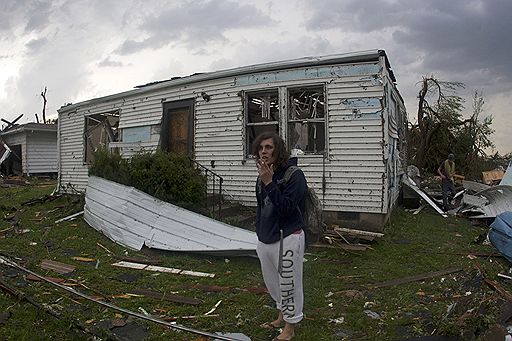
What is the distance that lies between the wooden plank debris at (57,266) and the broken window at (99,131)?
6.18 metres

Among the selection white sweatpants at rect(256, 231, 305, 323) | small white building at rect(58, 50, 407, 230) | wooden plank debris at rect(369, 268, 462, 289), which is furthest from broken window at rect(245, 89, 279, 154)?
white sweatpants at rect(256, 231, 305, 323)

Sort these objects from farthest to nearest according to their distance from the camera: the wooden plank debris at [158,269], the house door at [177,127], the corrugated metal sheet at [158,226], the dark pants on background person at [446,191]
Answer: the dark pants on background person at [446,191]
the house door at [177,127]
the corrugated metal sheet at [158,226]
the wooden plank debris at [158,269]

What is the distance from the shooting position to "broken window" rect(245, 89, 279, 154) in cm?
884

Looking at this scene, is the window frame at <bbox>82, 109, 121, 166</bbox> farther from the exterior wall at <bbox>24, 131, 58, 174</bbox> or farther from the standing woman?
the exterior wall at <bbox>24, 131, 58, 174</bbox>

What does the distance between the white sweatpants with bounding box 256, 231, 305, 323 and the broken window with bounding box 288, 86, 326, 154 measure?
16.7 ft

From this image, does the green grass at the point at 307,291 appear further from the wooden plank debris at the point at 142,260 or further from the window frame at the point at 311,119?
the window frame at the point at 311,119

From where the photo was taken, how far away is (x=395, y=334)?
3.76m

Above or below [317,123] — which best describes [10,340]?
below

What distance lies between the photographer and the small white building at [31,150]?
73.3ft

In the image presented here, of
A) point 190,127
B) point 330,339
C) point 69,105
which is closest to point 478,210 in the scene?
point 190,127

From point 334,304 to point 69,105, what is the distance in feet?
38.4

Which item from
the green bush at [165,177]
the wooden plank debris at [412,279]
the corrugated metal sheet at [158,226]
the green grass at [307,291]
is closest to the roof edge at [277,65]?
the green bush at [165,177]

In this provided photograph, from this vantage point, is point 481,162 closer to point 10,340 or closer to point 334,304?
point 334,304

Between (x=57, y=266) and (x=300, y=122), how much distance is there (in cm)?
515
